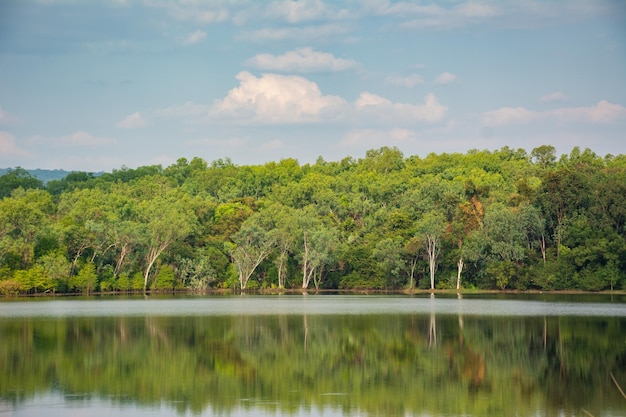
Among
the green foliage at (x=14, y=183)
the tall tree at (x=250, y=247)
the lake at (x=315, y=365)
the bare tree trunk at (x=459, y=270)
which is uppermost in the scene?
the green foliage at (x=14, y=183)

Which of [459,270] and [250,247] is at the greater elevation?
[250,247]

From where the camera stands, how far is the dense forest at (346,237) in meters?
72.1

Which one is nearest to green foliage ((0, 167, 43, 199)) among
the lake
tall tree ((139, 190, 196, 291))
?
tall tree ((139, 190, 196, 291))

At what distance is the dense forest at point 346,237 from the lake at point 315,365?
2810 cm

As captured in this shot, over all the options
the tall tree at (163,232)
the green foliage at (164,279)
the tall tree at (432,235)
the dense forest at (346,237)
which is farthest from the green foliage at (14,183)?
the tall tree at (432,235)

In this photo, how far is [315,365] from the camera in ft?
88.2

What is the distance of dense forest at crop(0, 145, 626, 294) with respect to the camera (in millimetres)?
72062

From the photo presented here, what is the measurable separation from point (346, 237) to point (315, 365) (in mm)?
63784

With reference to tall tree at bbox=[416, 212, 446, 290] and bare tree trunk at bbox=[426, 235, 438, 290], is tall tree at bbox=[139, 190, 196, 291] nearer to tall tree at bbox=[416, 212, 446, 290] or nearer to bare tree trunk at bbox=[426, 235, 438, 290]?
tall tree at bbox=[416, 212, 446, 290]

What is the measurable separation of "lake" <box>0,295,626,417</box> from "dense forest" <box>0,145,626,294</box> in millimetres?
28097

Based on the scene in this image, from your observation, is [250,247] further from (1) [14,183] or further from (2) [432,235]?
(1) [14,183]

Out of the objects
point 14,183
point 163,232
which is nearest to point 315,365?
point 163,232

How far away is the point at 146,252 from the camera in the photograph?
275ft

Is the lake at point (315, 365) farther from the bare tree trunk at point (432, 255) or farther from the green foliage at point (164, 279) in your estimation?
the green foliage at point (164, 279)
